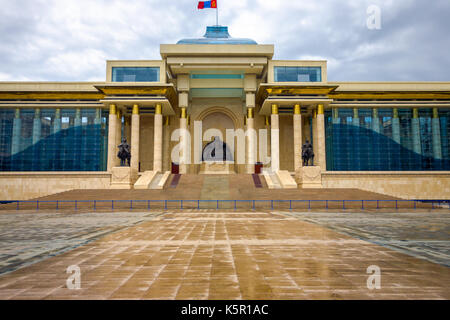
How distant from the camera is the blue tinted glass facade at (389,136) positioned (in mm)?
43625

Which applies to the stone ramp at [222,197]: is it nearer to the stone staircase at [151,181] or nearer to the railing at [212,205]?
the railing at [212,205]

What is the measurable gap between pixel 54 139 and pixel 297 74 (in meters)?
35.5

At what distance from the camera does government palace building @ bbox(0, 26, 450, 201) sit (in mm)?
40312

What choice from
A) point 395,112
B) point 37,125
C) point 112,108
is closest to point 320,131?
point 395,112

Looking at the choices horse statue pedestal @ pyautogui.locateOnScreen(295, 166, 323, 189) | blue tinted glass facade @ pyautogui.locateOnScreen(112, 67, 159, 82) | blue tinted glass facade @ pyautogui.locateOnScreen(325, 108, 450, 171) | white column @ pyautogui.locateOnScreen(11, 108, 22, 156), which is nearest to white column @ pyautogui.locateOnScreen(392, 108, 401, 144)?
blue tinted glass facade @ pyautogui.locateOnScreen(325, 108, 450, 171)

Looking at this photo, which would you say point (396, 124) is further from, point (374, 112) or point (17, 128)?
point (17, 128)

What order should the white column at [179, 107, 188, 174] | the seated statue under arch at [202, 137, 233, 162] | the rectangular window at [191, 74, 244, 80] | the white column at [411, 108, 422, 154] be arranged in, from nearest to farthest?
1. the white column at [179, 107, 188, 174]
2. the white column at [411, 108, 422, 154]
3. the seated statue under arch at [202, 137, 233, 162]
4. the rectangular window at [191, 74, 244, 80]

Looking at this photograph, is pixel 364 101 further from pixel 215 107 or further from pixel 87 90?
pixel 87 90

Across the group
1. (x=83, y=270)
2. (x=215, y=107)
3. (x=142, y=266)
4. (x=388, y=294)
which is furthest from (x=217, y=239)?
(x=215, y=107)

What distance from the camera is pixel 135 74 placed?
1638 inches

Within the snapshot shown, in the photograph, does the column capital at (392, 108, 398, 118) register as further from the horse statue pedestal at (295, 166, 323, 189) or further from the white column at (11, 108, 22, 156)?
the white column at (11, 108, 22, 156)

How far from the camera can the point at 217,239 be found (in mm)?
8664

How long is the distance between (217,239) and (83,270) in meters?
4.02

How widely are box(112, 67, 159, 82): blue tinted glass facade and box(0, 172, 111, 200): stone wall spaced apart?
13346mm
